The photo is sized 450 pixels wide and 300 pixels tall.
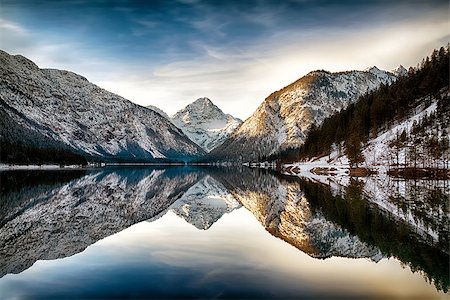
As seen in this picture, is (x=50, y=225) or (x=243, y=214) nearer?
(x=50, y=225)

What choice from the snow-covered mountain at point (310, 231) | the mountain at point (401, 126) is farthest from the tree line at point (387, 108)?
the snow-covered mountain at point (310, 231)

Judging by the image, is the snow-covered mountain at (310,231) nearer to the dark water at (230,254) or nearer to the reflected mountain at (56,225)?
the dark water at (230,254)

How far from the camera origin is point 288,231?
29203 millimetres

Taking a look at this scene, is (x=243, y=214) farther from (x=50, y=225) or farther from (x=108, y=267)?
(x=108, y=267)

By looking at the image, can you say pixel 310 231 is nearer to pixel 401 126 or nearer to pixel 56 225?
pixel 56 225

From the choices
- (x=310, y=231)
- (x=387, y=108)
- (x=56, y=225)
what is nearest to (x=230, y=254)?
(x=310, y=231)

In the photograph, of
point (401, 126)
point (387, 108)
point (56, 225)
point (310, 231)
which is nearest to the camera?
point (310, 231)

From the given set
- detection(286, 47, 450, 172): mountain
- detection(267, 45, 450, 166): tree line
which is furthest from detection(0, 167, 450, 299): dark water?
detection(267, 45, 450, 166): tree line

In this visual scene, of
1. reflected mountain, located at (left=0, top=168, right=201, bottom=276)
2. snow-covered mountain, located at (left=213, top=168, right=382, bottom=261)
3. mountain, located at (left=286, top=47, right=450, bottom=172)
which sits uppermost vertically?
mountain, located at (left=286, top=47, right=450, bottom=172)

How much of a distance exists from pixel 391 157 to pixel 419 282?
9935 cm

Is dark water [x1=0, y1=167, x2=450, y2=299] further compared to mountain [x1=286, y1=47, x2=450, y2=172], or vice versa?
mountain [x1=286, y1=47, x2=450, y2=172]

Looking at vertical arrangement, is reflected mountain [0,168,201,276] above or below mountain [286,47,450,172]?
below

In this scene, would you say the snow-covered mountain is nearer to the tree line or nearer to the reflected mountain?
the reflected mountain

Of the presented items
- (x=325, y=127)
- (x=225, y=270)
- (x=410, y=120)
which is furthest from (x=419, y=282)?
(x=325, y=127)
